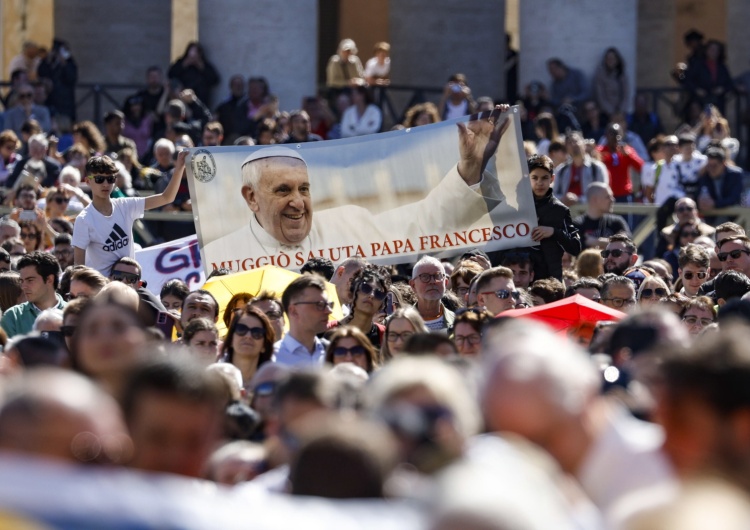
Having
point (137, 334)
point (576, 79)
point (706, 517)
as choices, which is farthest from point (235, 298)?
point (576, 79)

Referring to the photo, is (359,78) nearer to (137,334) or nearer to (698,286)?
(698,286)

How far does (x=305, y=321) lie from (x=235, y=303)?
1.50m

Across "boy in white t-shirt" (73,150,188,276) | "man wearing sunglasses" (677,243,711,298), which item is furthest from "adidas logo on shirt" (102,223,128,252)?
"man wearing sunglasses" (677,243,711,298)

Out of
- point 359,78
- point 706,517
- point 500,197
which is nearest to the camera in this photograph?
point 706,517

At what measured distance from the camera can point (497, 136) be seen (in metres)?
13.0

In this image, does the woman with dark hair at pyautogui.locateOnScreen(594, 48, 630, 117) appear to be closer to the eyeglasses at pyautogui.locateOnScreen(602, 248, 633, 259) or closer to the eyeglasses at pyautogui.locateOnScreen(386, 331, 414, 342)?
the eyeglasses at pyautogui.locateOnScreen(602, 248, 633, 259)

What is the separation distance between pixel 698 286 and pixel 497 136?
2.04 metres

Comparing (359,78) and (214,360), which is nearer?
(214,360)

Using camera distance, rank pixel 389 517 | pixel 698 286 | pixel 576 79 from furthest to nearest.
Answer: pixel 576 79 < pixel 698 286 < pixel 389 517

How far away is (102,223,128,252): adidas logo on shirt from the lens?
12.0 metres

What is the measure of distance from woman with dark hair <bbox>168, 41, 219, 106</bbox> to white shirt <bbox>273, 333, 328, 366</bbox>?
13.1m

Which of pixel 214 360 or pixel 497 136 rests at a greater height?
pixel 497 136

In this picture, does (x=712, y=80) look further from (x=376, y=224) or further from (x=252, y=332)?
(x=252, y=332)

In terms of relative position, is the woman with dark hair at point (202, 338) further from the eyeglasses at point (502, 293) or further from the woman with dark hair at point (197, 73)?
the woman with dark hair at point (197, 73)
